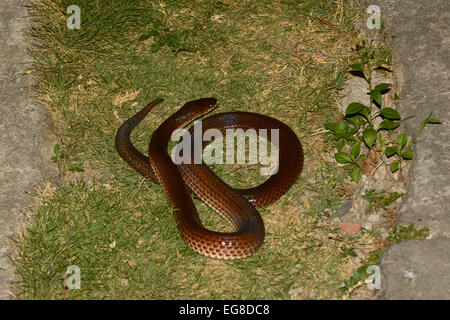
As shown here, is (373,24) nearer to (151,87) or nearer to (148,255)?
(151,87)

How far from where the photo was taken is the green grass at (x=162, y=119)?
16.2 ft

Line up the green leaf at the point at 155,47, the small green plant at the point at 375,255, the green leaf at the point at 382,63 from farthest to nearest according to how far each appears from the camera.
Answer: the green leaf at the point at 155,47 → the green leaf at the point at 382,63 → the small green plant at the point at 375,255

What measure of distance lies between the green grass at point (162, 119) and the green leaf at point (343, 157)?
0.18 m

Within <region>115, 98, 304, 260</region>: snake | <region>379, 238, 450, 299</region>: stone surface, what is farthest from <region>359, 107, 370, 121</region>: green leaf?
<region>379, 238, 450, 299</region>: stone surface

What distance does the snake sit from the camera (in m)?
5.07

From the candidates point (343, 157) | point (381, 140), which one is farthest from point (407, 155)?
point (343, 157)

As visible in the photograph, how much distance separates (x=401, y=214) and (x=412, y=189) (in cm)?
29

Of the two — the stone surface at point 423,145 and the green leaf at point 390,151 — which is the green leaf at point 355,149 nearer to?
the green leaf at point 390,151

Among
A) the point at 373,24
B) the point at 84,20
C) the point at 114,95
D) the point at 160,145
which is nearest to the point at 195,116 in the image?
the point at 160,145

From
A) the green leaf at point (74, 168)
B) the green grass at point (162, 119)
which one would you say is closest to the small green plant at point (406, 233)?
the green grass at point (162, 119)

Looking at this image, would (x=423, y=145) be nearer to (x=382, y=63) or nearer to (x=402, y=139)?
(x=402, y=139)

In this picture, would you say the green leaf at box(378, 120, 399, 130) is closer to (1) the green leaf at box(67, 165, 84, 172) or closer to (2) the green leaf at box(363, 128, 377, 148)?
(2) the green leaf at box(363, 128, 377, 148)

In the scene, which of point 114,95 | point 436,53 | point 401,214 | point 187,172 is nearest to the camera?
point 401,214

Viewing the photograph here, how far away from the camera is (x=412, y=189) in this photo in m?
5.25
